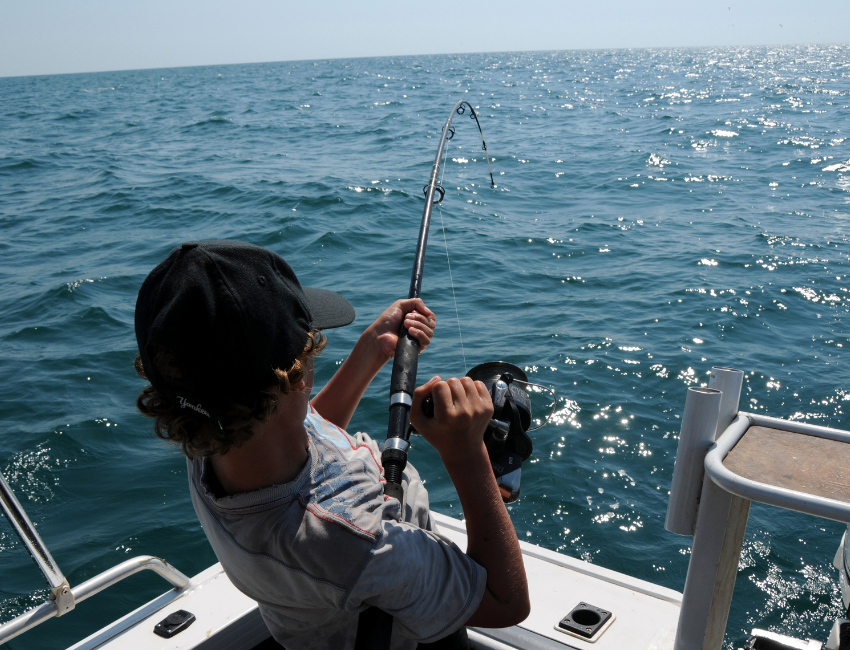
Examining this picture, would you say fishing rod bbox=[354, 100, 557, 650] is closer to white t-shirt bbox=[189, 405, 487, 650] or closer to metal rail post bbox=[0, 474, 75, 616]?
white t-shirt bbox=[189, 405, 487, 650]

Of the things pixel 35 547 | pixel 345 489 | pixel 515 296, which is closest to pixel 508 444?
pixel 345 489

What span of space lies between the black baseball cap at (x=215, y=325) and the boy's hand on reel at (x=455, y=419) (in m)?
0.26

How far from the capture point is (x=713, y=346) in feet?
19.3

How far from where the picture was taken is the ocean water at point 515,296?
12.8 ft

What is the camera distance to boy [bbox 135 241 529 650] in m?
1.13

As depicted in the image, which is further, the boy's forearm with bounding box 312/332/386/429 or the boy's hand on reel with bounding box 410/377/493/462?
the boy's forearm with bounding box 312/332/386/429

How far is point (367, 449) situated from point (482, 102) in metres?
24.2

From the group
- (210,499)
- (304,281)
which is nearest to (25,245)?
(304,281)

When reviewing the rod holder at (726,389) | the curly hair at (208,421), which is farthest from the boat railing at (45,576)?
the rod holder at (726,389)

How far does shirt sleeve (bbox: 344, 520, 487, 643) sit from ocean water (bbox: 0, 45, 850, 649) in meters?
2.54

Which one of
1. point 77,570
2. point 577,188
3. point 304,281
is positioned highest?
point 577,188

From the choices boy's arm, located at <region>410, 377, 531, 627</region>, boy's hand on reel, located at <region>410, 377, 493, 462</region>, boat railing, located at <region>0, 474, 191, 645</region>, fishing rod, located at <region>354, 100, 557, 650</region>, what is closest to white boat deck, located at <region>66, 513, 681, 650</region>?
boat railing, located at <region>0, 474, 191, 645</region>

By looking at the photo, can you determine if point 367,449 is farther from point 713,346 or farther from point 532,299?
point 532,299

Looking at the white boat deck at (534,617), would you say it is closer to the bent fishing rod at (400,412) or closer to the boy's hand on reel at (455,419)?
the bent fishing rod at (400,412)
